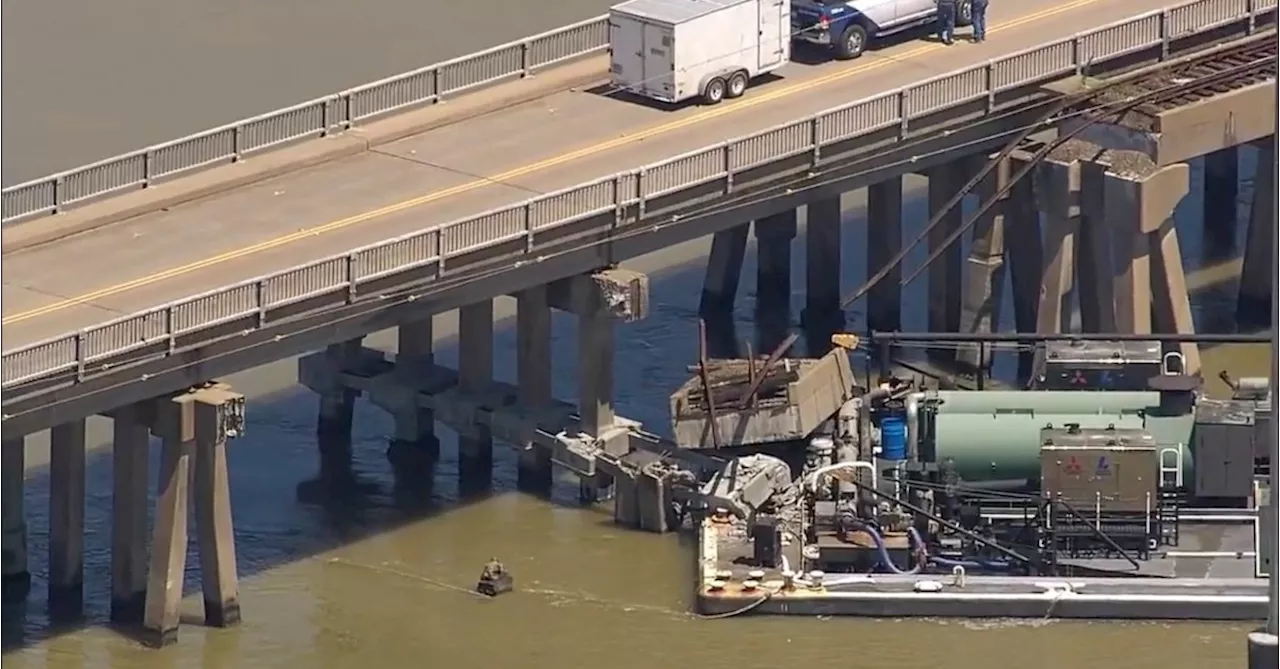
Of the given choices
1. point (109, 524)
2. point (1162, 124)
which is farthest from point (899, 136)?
point (109, 524)

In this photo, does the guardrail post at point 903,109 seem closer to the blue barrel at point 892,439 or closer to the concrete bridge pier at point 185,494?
the blue barrel at point 892,439

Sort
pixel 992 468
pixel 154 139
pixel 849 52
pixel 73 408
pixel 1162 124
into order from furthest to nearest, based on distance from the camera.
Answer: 1. pixel 154 139
2. pixel 849 52
3. pixel 1162 124
4. pixel 992 468
5. pixel 73 408

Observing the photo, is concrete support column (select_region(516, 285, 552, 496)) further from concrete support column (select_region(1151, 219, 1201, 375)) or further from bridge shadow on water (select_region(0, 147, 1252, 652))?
concrete support column (select_region(1151, 219, 1201, 375))

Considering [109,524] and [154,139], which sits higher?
[154,139]

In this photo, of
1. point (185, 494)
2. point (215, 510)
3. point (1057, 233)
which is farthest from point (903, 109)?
point (185, 494)

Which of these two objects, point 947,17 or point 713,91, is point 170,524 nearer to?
point 713,91

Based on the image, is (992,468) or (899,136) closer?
(992,468)

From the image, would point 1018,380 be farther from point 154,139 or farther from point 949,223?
point 154,139
